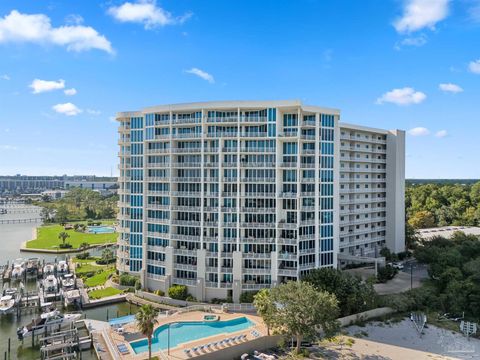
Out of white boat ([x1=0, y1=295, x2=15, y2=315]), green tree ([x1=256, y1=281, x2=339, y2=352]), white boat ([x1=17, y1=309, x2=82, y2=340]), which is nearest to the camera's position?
green tree ([x1=256, y1=281, x2=339, y2=352])

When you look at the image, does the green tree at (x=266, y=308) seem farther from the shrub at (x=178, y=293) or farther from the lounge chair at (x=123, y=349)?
the shrub at (x=178, y=293)

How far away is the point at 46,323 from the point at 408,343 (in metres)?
42.5

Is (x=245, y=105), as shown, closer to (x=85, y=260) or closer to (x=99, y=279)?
(x=99, y=279)

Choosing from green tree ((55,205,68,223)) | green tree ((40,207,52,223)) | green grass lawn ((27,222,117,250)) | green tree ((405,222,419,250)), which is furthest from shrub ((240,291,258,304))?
green tree ((40,207,52,223))

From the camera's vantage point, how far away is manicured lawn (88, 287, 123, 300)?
5238 centimetres

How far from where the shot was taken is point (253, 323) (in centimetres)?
4244

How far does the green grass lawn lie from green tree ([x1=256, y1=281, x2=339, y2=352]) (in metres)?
73.7

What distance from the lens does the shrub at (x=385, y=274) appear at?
57516 mm

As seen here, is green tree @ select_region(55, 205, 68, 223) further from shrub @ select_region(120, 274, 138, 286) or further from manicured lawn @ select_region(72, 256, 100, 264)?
shrub @ select_region(120, 274, 138, 286)

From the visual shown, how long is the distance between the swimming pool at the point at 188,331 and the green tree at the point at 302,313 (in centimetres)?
841

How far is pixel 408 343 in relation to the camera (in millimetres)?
38250

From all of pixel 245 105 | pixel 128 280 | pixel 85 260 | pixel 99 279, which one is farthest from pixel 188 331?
pixel 85 260

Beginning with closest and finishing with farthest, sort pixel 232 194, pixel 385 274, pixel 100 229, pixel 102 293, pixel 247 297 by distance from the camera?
pixel 247 297 → pixel 232 194 → pixel 102 293 → pixel 385 274 → pixel 100 229

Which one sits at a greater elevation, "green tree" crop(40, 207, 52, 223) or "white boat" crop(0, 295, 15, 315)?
"green tree" crop(40, 207, 52, 223)
